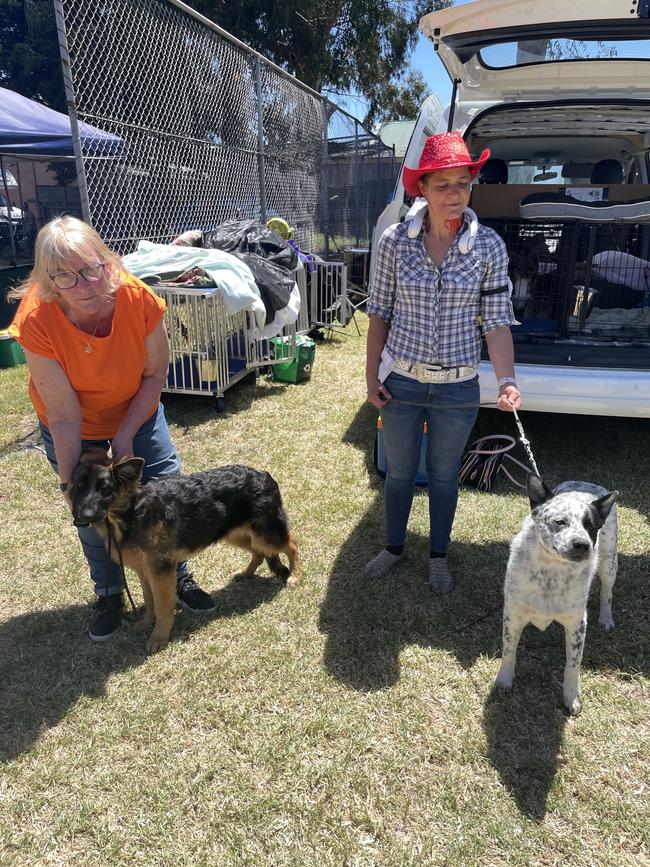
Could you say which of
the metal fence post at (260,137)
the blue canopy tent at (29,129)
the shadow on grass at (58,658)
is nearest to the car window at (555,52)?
the shadow on grass at (58,658)

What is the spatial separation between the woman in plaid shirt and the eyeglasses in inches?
47.9

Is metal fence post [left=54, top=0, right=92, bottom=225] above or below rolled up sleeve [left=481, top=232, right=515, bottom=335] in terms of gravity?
above

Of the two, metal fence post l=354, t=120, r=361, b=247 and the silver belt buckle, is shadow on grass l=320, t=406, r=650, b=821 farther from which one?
metal fence post l=354, t=120, r=361, b=247

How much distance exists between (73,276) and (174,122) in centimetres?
441

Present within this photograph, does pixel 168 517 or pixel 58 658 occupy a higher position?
pixel 168 517

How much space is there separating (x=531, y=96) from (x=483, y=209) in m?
0.86

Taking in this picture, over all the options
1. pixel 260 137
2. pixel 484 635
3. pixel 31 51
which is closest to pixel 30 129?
pixel 260 137

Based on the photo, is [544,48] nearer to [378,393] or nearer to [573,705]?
[378,393]

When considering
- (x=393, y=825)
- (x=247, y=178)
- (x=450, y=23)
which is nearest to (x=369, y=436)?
(x=450, y=23)

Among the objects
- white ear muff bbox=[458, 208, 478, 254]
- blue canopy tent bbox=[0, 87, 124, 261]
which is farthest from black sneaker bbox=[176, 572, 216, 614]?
blue canopy tent bbox=[0, 87, 124, 261]

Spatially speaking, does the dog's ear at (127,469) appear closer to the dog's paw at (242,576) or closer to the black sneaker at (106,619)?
the black sneaker at (106,619)

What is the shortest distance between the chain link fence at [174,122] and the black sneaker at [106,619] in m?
2.95

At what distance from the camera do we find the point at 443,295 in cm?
254

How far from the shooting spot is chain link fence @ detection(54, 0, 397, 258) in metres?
4.66
